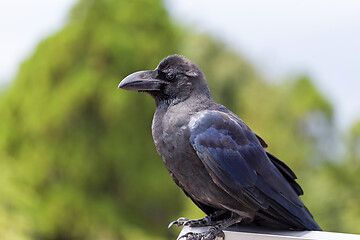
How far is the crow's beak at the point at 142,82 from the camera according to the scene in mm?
1777

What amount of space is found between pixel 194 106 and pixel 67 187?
5577 mm

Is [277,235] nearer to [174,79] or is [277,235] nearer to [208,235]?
[208,235]

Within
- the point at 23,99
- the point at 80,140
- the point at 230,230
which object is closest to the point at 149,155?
the point at 80,140

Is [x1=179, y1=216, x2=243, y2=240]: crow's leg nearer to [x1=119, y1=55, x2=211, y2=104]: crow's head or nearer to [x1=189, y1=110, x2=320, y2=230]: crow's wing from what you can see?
[x1=189, y1=110, x2=320, y2=230]: crow's wing

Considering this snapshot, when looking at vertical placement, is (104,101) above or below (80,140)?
above

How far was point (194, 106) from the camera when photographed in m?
1.79

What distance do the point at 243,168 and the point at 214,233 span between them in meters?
0.29

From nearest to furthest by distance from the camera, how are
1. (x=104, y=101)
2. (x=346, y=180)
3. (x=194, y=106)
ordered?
(x=194, y=106), (x=104, y=101), (x=346, y=180)

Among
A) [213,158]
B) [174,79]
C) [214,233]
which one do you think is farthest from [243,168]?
[174,79]

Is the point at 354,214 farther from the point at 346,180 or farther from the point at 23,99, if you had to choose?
the point at 23,99

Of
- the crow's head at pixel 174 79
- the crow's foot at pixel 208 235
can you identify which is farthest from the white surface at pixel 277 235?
the crow's head at pixel 174 79

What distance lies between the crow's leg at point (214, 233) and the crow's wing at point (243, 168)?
4.6 inches

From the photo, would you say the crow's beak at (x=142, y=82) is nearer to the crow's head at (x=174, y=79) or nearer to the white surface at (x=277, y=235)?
the crow's head at (x=174, y=79)

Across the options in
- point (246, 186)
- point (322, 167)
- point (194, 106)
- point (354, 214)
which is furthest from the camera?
point (322, 167)
